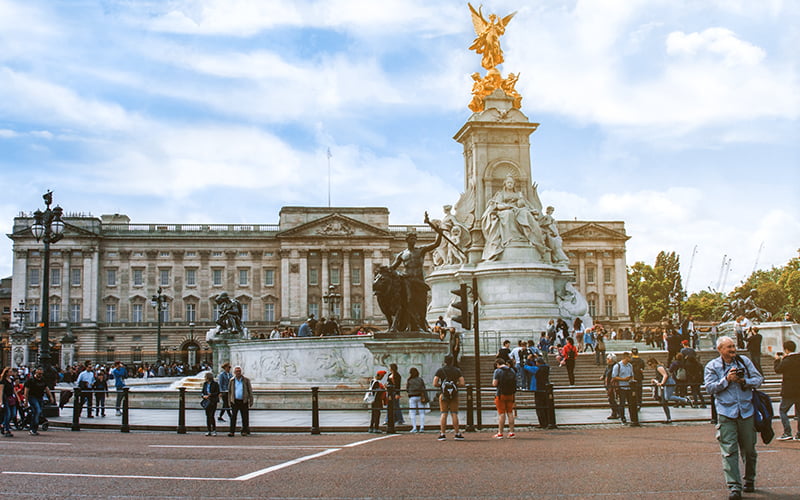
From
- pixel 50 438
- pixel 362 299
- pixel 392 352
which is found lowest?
pixel 50 438

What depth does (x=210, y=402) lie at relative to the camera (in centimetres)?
1789

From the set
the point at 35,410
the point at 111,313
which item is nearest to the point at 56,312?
the point at 111,313

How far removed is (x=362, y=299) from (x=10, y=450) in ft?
273

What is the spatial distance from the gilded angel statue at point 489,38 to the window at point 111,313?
Result: 6855cm

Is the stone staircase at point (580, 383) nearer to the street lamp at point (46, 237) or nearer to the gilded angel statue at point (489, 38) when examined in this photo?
the street lamp at point (46, 237)

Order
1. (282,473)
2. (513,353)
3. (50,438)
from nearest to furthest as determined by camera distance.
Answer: (282,473) < (50,438) < (513,353)

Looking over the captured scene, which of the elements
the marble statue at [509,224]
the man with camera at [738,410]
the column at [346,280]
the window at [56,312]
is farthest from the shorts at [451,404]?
the window at [56,312]

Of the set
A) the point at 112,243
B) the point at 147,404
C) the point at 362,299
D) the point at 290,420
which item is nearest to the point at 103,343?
the point at 112,243

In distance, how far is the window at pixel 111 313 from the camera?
96438mm

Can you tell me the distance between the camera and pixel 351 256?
98625 millimetres

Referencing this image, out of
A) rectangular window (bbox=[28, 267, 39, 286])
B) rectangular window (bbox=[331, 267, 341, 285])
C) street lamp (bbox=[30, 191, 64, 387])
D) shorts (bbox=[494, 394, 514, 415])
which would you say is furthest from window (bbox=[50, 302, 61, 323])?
shorts (bbox=[494, 394, 514, 415])

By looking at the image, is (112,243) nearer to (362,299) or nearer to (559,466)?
(362,299)

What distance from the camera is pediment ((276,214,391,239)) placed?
9744cm

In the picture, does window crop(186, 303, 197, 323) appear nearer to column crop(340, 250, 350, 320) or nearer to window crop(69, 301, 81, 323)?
window crop(69, 301, 81, 323)
